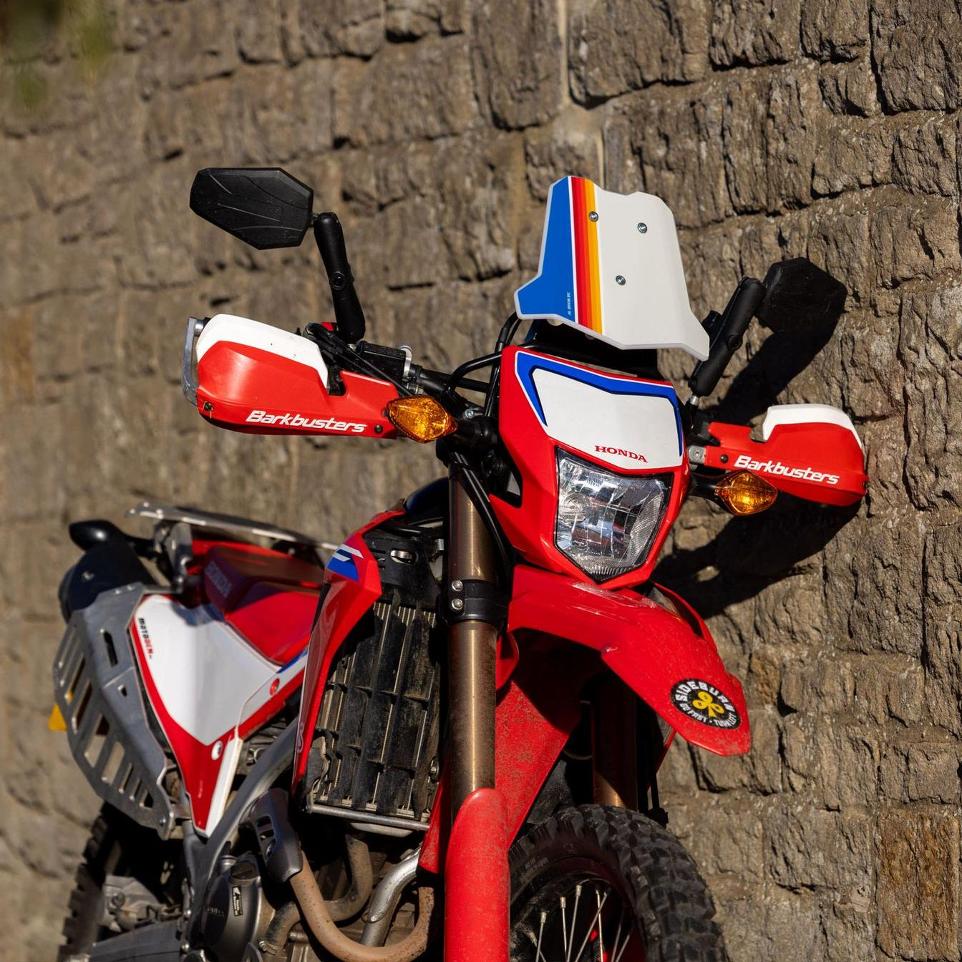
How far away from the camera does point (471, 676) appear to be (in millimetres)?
2598

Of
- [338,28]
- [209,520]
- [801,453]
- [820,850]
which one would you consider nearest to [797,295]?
[801,453]

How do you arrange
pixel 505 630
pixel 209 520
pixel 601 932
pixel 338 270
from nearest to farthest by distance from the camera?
pixel 601 932
pixel 505 630
pixel 338 270
pixel 209 520

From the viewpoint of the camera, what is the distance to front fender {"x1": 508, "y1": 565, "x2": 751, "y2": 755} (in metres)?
2.36

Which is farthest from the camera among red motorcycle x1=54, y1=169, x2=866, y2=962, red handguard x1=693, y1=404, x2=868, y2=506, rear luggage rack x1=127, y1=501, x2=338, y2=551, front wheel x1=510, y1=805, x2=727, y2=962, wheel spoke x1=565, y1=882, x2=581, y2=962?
rear luggage rack x1=127, y1=501, x2=338, y2=551

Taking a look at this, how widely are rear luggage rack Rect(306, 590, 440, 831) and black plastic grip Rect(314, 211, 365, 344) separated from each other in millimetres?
494

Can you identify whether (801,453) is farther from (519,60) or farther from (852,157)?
(519,60)

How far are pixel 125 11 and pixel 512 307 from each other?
2.32 metres

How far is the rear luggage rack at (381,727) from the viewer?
281cm

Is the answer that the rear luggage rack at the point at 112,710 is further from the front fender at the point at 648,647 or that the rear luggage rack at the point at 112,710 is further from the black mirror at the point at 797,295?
the black mirror at the point at 797,295

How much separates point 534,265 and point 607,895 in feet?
6.44

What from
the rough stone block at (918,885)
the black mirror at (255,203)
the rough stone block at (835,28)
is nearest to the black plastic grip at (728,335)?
the rough stone block at (835,28)

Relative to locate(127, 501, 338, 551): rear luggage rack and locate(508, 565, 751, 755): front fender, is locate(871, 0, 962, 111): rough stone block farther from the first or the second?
locate(127, 501, 338, 551): rear luggage rack

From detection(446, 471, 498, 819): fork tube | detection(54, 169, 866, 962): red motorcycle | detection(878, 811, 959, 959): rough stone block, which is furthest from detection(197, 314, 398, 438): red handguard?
detection(878, 811, 959, 959): rough stone block

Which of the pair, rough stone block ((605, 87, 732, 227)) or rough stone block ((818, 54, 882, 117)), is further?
rough stone block ((605, 87, 732, 227))
